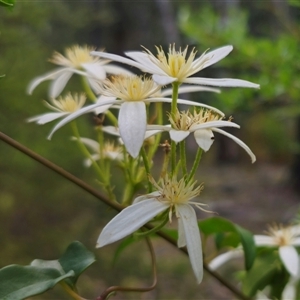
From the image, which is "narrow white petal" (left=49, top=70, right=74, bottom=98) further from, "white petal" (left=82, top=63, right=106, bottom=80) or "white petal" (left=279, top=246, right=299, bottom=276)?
"white petal" (left=279, top=246, right=299, bottom=276)

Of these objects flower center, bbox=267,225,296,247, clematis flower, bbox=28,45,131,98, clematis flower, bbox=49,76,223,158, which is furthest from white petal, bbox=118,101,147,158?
flower center, bbox=267,225,296,247

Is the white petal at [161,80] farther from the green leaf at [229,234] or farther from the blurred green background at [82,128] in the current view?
the blurred green background at [82,128]

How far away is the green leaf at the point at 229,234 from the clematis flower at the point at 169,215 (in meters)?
0.09

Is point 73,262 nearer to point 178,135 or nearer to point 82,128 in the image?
point 178,135

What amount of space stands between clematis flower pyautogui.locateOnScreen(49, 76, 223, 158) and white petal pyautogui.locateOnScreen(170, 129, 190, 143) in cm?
2

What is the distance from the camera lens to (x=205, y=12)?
3.49 ft

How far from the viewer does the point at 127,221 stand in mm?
211

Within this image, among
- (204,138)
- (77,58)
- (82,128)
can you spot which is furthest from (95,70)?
(82,128)

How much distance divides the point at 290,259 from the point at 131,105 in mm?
194

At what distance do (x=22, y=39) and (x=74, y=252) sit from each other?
1.19 meters

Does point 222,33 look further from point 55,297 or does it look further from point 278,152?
point 278,152

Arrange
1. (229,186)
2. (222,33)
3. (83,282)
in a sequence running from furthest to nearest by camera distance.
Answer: (229,186) → (83,282) → (222,33)

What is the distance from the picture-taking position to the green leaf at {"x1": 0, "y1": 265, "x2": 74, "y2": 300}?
0.71ft

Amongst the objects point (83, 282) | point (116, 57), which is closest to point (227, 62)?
point (116, 57)
